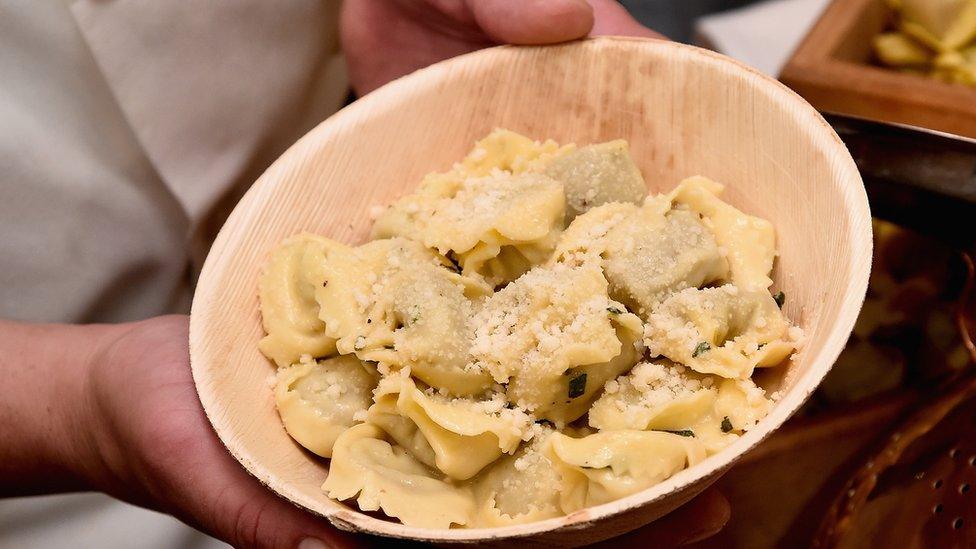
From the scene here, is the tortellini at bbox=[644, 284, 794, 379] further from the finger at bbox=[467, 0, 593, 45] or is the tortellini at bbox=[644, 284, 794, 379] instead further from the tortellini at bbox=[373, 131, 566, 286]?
the finger at bbox=[467, 0, 593, 45]

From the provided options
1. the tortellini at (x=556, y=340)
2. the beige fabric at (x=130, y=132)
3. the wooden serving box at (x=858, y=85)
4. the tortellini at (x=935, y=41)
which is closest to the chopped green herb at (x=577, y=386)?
the tortellini at (x=556, y=340)

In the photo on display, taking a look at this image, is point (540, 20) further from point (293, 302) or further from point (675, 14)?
point (675, 14)

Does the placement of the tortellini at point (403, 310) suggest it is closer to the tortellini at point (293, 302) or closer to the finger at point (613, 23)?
the tortellini at point (293, 302)

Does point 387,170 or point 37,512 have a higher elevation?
point 387,170

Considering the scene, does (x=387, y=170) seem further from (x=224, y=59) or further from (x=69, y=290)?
(x=69, y=290)

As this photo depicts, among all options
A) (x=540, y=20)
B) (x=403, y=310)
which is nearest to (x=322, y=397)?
(x=403, y=310)

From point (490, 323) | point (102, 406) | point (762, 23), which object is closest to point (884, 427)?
point (490, 323)

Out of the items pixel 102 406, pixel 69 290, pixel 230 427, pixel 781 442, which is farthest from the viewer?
pixel 69 290
